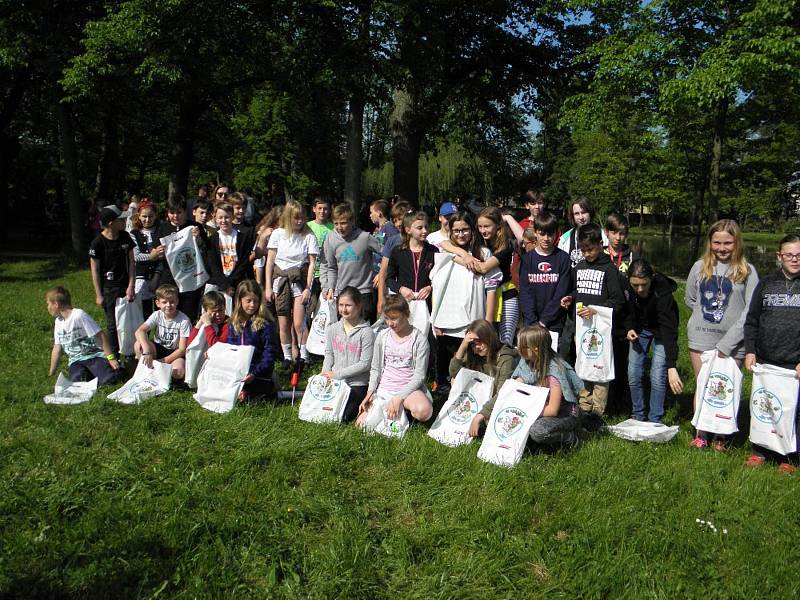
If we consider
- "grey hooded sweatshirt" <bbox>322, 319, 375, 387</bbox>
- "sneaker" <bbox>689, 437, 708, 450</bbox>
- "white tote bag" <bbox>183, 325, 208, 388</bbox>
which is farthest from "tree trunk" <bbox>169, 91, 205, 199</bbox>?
"sneaker" <bbox>689, 437, 708, 450</bbox>

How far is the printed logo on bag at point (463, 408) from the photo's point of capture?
507 cm

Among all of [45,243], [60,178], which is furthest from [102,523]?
[60,178]

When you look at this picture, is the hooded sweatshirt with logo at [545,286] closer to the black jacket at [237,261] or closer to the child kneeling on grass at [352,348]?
the child kneeling on grass at [352,348]

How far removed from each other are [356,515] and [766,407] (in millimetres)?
3073

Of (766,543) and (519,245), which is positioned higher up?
(519,245)

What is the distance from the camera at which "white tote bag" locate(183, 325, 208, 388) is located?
19.7 ft

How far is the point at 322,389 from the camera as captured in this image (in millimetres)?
5371

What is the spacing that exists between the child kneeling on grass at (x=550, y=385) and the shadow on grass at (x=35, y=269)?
40.6ft

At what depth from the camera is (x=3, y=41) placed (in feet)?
45.9

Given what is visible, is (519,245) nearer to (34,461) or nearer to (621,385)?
(621,385)

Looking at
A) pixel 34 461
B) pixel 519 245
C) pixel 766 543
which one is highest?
pixel 519 245

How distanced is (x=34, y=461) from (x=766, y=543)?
471cm

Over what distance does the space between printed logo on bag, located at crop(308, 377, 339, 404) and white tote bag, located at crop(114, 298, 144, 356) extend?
2.57 metres

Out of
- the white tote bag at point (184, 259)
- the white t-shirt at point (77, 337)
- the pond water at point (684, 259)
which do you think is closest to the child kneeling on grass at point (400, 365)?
the white tote bag at point (184, 259)
